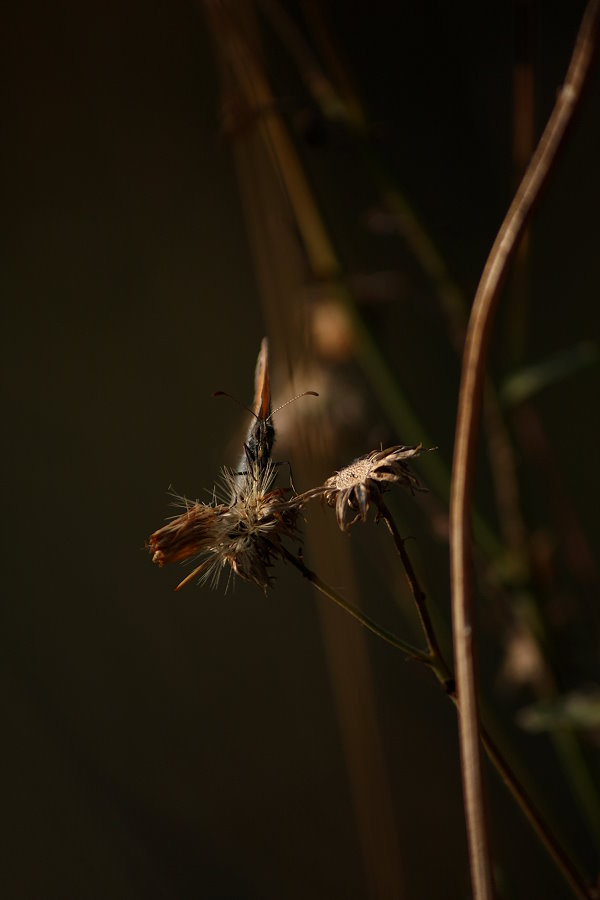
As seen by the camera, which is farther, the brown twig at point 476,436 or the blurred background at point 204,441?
the blurred background at point 204,441

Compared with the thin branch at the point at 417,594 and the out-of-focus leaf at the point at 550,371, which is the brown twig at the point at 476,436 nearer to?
the thin branch at the point at 417,594

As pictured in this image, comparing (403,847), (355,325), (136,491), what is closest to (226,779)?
(403,847)

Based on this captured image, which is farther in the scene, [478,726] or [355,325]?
[355,325]

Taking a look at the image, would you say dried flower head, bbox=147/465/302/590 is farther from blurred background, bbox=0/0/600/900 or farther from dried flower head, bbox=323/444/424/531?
blurred background, bbox=0/0/600/900

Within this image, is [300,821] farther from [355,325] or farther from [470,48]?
[470,48]

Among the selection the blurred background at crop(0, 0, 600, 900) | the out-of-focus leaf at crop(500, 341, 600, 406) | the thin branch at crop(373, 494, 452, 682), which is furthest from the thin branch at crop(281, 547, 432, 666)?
the blurred background at crop(0, 0, 600, 900)

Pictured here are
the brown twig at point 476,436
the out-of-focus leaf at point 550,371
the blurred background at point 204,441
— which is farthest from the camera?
the blurred background at point 204,441

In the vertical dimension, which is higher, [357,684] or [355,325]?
[355,325]

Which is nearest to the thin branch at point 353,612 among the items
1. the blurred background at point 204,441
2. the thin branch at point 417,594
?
the thin branch at point 417,594
